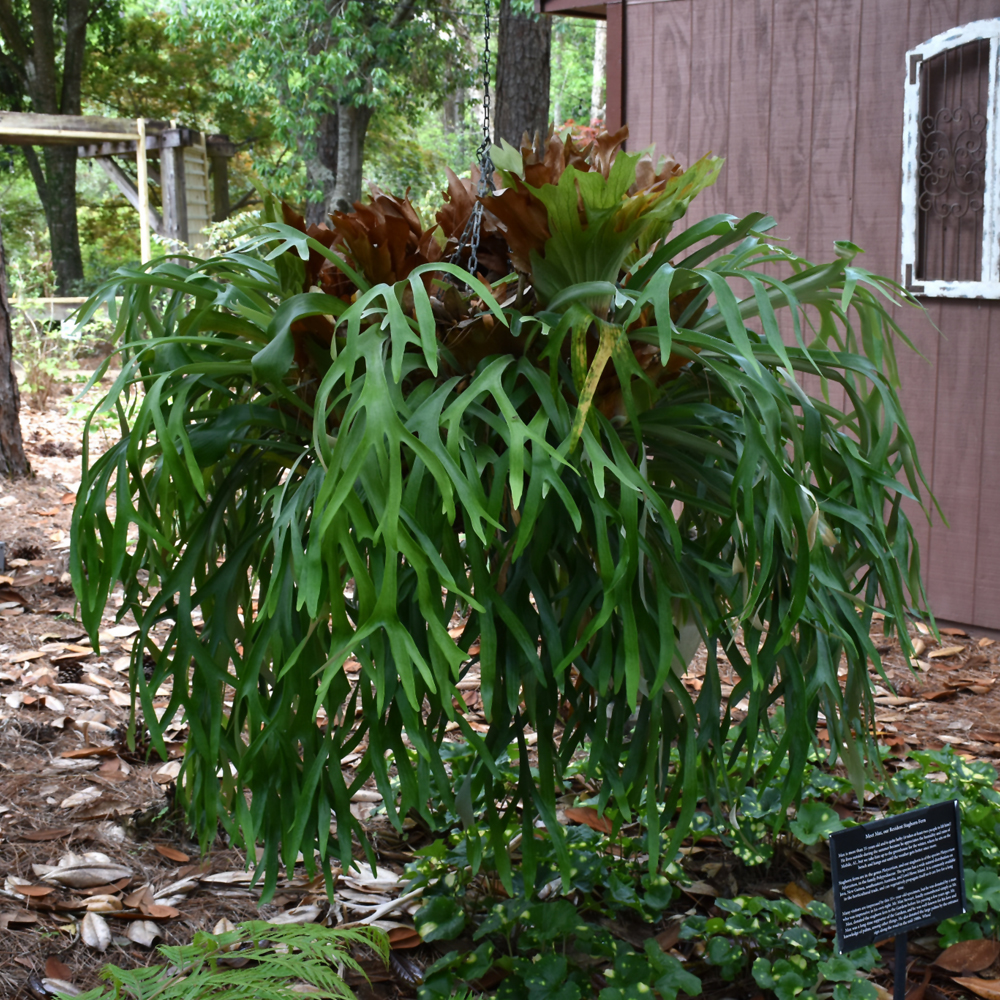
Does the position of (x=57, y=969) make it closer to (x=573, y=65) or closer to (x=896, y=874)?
(x=896, y=874)

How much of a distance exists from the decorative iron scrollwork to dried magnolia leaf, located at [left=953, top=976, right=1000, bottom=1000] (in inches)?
89.8

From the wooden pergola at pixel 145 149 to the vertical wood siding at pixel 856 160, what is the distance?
24.0 feet

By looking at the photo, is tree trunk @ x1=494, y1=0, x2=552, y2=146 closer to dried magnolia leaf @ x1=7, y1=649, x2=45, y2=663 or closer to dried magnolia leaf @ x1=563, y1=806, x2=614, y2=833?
dried magnolia leaf @ x1=7, y1=649, x2=45, y2=663

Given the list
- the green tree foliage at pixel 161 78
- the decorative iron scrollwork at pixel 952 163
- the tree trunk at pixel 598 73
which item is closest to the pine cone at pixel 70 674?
the decorative iron scrollwork at pixel 952 163

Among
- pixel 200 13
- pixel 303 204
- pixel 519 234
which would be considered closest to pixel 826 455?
pixel 519 234

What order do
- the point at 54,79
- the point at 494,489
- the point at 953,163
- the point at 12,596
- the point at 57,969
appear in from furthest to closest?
the point at 54,79 < the point at 12,596 < the point at 953,163 < the point at 57,969 < the point at 494,489

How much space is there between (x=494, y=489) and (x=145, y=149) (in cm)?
1033

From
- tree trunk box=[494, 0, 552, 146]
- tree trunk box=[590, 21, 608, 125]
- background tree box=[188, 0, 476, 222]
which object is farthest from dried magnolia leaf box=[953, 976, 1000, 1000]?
tree trunk box=[590, 21, 608, 125]

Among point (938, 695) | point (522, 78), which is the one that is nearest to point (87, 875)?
point (938, 695)

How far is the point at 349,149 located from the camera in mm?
10414

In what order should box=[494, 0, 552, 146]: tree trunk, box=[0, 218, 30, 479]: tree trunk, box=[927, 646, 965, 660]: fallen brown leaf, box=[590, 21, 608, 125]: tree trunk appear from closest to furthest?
1. box=[927, 646, 965, 660]: fallen brown leaf
2. box=[0, 218, 30, 479]: tree trunk
3. box=[494, 0, 552, 146]: tree trunk
4. box=[590, 21, 608, 125]: tree trunk

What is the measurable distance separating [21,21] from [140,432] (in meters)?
15.7

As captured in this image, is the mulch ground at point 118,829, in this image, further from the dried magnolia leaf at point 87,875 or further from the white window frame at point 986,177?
the white window frame at point 986,177

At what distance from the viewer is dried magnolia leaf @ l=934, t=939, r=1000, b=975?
66.4 inches
